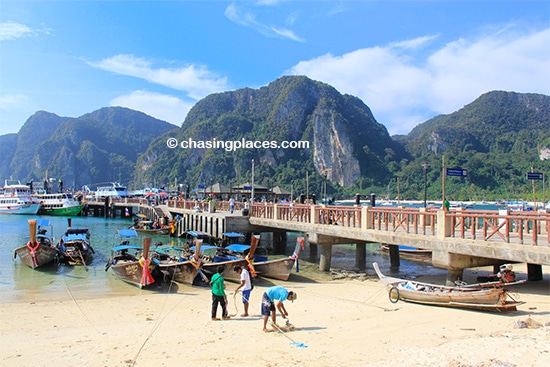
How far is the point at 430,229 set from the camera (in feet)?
56.8

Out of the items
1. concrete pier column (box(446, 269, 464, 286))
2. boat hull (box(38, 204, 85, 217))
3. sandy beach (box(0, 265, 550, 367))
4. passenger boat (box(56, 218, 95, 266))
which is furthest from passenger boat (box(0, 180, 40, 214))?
concrete pier column (box(446, 269, 464, 286))

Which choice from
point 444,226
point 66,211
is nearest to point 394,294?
point 444,226

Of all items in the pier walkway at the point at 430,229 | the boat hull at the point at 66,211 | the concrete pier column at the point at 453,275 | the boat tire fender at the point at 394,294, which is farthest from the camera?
the boat hull at the point at 66,211

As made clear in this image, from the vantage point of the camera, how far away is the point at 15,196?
76438mm

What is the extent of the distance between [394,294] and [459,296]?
2122 mm

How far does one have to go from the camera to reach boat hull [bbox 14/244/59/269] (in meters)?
21.2

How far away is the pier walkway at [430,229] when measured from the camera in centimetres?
1230

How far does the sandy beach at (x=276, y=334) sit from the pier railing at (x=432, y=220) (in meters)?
2.10

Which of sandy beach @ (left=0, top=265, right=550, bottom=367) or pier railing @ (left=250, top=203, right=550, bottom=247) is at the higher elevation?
pier railing @ (left=250, top=203, right=550, bottom=247)

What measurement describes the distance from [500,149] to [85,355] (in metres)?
181

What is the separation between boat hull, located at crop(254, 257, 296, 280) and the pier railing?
3329mm

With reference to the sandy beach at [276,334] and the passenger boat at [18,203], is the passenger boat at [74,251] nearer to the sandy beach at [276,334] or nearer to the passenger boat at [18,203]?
the sandy beach at [276,334]

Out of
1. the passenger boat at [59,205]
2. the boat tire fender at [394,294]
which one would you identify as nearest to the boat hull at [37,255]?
the boat tire fender at [394,294]

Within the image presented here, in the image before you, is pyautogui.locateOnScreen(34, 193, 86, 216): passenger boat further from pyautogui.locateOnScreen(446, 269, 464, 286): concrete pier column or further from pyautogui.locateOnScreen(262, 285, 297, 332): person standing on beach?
pyautogui.locateOnScreen(262, 285, 297, 332): person standing on beach
